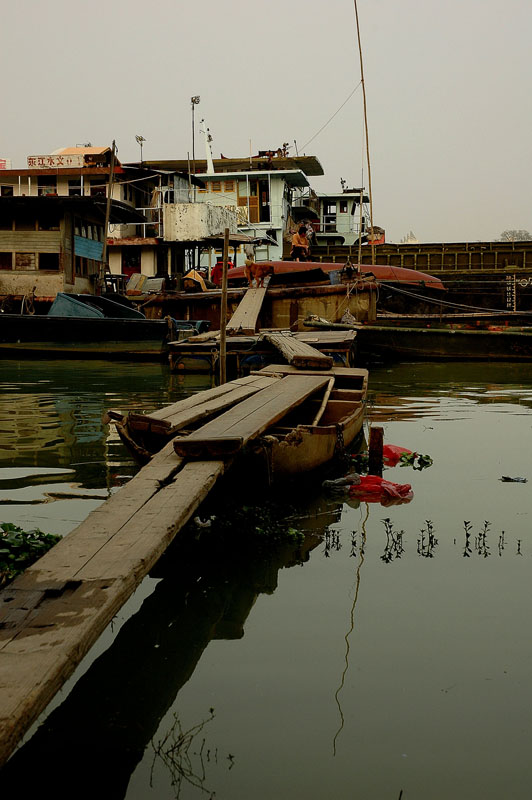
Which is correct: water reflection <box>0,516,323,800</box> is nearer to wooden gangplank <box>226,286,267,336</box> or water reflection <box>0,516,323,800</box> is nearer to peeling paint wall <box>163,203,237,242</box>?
wooden gangplank <box>226,286,267,336</box>

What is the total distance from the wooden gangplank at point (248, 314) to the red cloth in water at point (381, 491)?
10.4m

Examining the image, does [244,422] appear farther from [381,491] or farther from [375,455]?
[375,455]

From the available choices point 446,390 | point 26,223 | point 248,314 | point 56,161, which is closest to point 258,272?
point 248,314

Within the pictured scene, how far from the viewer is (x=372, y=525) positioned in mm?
6125

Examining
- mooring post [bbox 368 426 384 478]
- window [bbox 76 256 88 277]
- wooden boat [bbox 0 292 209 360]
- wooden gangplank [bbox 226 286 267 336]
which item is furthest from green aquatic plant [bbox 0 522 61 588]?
window [bbox 76 256 88 277]

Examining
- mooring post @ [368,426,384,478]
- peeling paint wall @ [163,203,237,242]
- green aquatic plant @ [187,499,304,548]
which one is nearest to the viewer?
green aquatic plant @ [187,499,304,548]

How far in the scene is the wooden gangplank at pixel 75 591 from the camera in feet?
8.34

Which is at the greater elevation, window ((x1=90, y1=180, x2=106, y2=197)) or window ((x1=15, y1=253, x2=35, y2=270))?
window ((x1=90, y1=180, x2=106, y2=197))

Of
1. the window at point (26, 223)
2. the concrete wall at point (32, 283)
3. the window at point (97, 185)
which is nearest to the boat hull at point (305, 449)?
the concrete wall at point (32, 283)

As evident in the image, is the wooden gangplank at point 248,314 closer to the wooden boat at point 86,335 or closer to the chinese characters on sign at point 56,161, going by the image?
the wooden boat at point 86,335

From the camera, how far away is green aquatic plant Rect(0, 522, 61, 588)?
469 cm

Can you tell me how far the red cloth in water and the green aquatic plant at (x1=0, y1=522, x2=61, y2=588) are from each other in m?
2.88

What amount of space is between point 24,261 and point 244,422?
23.4m

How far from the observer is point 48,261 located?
→ 2795 cm
